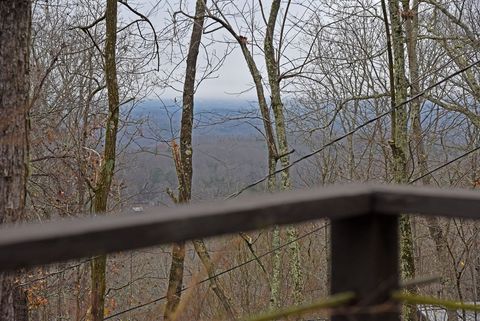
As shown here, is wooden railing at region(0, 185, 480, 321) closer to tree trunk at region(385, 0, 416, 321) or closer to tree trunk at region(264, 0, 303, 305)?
tree trunk at region(385, 0, 416, 321)

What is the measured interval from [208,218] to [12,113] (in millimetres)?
2003

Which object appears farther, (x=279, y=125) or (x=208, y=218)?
(x=279, y=125)

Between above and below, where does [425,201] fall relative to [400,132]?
below

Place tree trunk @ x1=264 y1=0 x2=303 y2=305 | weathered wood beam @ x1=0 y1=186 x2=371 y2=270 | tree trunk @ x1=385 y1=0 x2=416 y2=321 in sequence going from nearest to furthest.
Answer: weathered wood beam @ x1=0 y1=186 x2=371 y2=270, tree trunk @ x1=385 y1=0 x2=416 y2=321, tree trunk @ x1=264 y1=0 x2=303 y2=305

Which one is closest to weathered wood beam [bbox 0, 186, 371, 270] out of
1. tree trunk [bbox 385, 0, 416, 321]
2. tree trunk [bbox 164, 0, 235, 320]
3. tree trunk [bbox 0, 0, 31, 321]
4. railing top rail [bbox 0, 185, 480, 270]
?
railing top rail [bbox 0, 185, 480, 270]

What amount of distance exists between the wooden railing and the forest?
421 cm

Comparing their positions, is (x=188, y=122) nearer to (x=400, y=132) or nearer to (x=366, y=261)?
(x=400, y=132)

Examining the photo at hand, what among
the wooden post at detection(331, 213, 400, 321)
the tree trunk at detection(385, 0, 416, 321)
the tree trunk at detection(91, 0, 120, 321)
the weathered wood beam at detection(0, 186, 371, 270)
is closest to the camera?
the weathered wood beam at detection(0, 186, 371, 270)

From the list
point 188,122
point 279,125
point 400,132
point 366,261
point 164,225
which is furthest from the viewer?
point 279,125

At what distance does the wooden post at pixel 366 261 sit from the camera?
2.30 feet

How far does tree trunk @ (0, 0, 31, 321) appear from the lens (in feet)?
7.74

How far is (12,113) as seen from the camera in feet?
7.74

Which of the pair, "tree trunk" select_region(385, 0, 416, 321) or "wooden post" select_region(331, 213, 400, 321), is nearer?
"wooden post" select_region(331, 213, 400, 321)

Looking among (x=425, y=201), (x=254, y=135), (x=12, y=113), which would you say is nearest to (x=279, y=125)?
(x=254, y=135)
